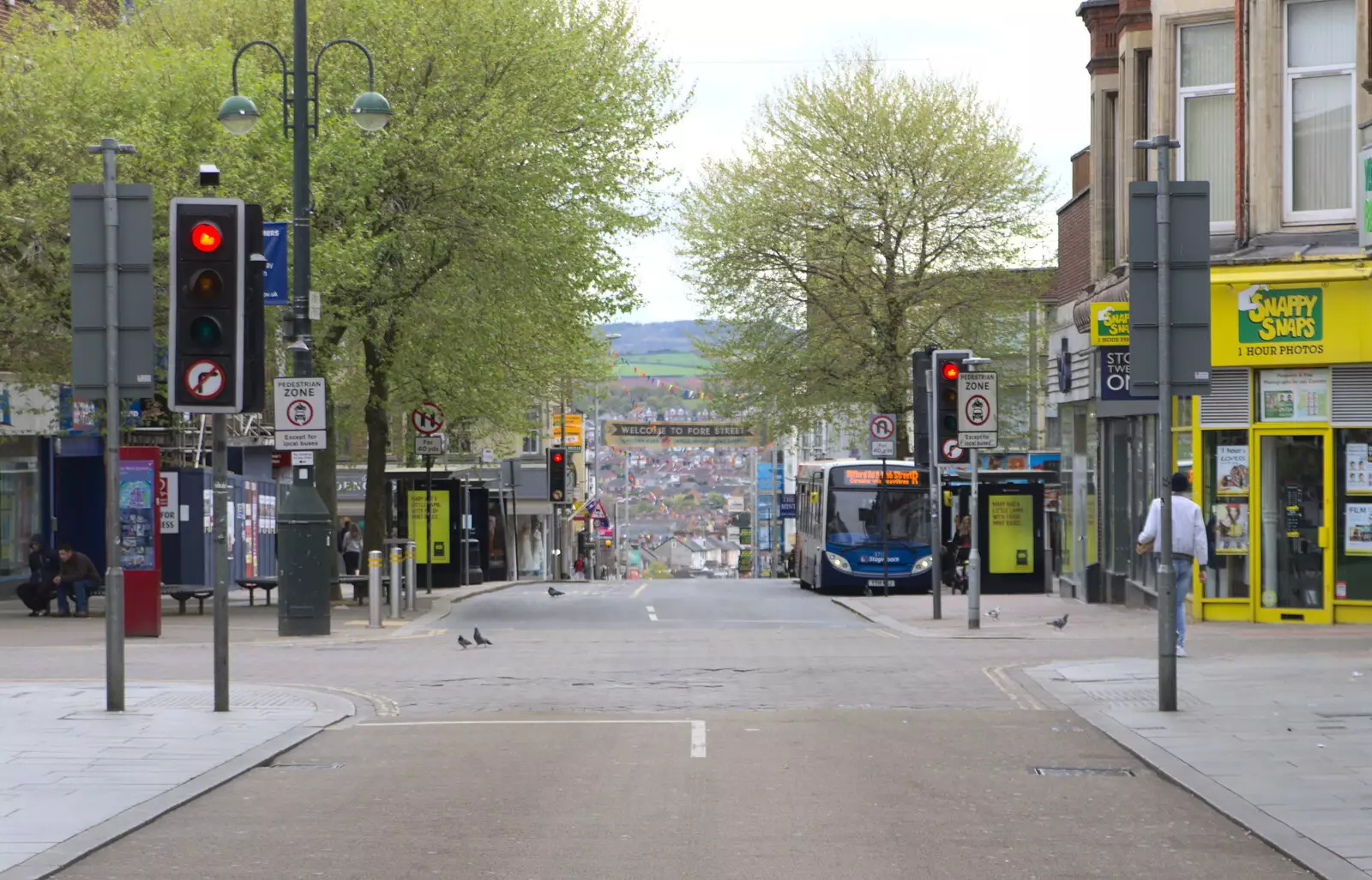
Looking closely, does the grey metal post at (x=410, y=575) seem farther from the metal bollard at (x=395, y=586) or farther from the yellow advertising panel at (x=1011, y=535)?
the yellow advertising panel at (x=1011, y=535)

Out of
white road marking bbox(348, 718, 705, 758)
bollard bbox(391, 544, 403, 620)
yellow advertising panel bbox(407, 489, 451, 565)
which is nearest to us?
white road marking bbox(348, 718, 705, 758)

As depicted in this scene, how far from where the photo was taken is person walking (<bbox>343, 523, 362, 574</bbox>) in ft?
154

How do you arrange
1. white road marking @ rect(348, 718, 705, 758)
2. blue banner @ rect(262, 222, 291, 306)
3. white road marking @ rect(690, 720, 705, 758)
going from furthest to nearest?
blue banner @ rect(262, 222, 291, 306), white road marking @ rect(348, 718, 705, 758), white road marking @ rect(690, 720, 705, 758)

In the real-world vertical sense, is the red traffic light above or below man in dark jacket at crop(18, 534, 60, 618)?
above

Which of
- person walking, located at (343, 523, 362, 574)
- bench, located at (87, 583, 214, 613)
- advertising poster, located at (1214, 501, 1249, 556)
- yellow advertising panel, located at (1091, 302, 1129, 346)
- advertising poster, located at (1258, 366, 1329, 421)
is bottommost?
person walking, located at (343, 523, 362, 574)

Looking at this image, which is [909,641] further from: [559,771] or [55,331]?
[55,331]

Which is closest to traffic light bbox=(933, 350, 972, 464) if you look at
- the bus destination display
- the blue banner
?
the blue banner

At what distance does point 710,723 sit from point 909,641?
880cm

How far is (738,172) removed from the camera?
160ft

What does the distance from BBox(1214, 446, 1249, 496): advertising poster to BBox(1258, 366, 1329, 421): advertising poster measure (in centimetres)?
57

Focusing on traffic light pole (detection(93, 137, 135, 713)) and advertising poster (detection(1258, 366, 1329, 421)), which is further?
advertising poster (detection(1258, 366, 1329, 421))

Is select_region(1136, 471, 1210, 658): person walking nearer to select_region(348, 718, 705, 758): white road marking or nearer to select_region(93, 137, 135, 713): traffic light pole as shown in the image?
select_region(348, 718, 705, 758): white road marking

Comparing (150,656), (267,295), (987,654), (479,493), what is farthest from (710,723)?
(479,493)

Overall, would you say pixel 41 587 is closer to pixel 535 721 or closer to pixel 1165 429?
pixel 535 721
